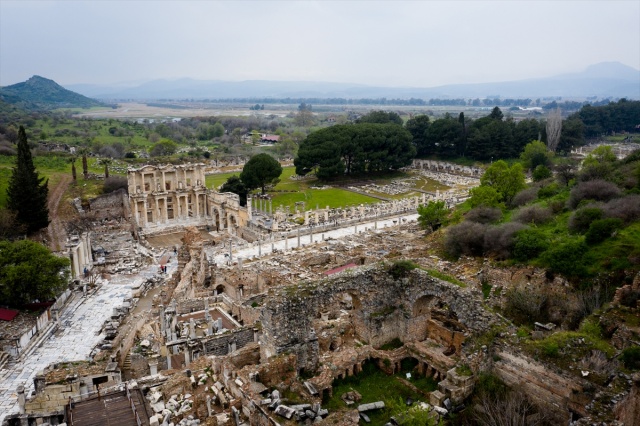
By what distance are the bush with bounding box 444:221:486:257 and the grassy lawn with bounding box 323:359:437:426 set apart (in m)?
13.5

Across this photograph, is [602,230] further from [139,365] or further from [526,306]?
[139,365]

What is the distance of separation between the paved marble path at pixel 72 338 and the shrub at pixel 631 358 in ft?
69.6

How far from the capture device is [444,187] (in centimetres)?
7012

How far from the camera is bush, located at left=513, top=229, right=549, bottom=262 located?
27297mm

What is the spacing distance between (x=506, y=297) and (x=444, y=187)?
47.6m

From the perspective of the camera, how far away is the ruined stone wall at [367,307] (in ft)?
58.6

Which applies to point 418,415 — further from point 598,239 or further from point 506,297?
point 598,239

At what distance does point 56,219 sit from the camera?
160 feet

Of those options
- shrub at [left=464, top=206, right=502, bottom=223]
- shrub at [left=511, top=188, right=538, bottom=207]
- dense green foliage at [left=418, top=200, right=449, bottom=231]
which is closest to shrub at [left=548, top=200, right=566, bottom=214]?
shrub at [left=464, top=206, right=502, bottom=223]

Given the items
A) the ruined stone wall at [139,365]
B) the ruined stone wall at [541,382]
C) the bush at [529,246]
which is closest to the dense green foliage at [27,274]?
the ruined stone wall at [139,365]

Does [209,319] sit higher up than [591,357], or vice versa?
[591,357]

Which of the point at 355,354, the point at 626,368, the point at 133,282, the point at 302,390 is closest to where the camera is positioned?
the point at 626,368

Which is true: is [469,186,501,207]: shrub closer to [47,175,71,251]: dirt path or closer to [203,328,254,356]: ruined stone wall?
[203,328,254,356]: ruined stone wall

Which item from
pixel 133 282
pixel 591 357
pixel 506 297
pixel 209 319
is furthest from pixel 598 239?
pixel 133 282
